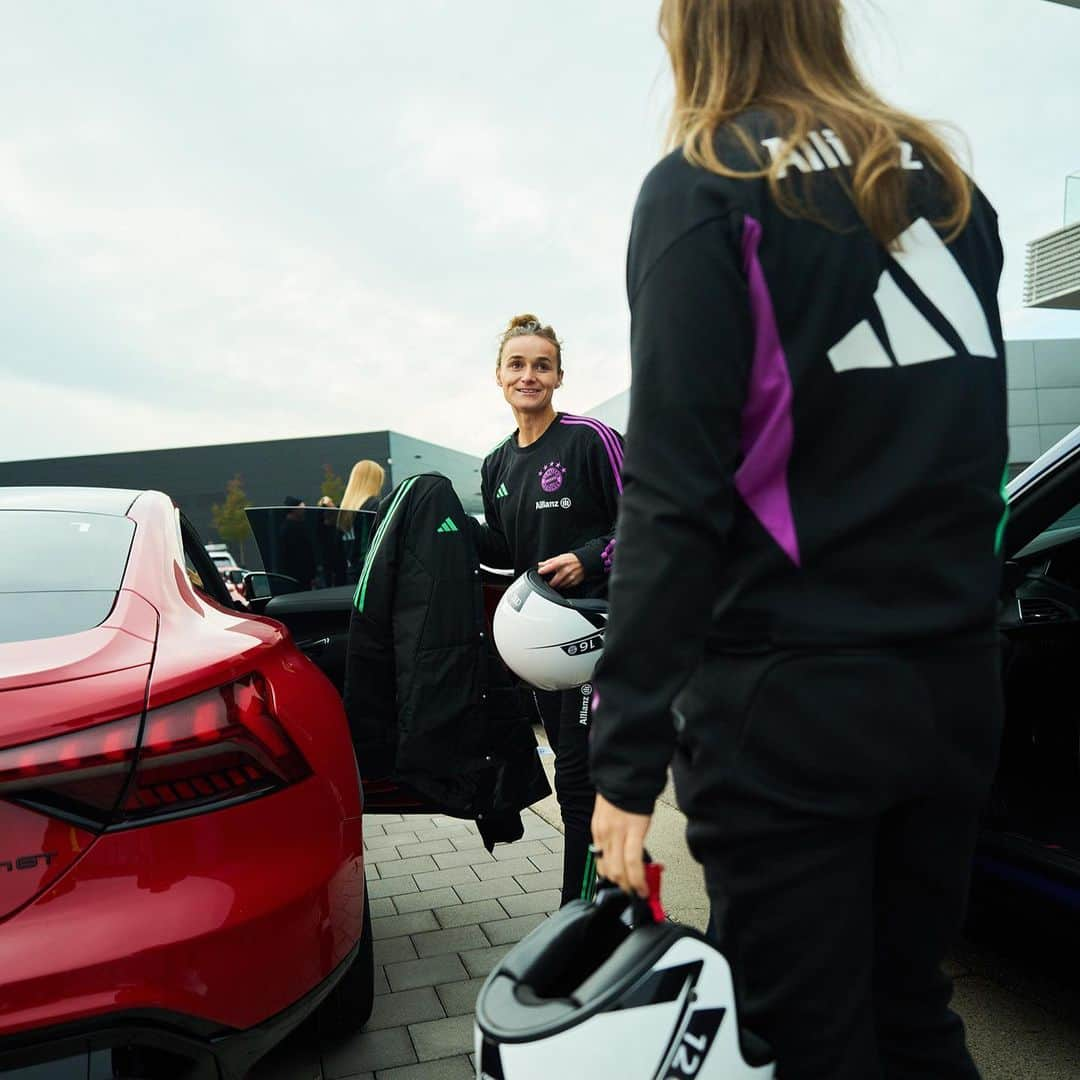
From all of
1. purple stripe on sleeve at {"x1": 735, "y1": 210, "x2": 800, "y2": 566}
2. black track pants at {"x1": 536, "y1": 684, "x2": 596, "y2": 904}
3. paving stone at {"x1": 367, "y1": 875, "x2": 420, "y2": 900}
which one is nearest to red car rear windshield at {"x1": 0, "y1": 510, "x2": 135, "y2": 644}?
black track pants at {"x1": 536, "y1": 684, "x2": 596, "y2": 904}

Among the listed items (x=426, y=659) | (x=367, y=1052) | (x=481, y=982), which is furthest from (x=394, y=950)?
(x=426, y=659)

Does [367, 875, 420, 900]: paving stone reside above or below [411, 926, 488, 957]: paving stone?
below

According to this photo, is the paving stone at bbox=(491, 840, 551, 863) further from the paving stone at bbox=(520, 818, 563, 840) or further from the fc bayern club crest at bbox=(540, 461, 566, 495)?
the fc bayern club crest at bbox=(540, 461, 566, 495)

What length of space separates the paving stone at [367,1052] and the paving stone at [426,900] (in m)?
0.90

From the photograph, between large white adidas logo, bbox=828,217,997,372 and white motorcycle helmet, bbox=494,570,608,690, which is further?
white motorcycle helmet, bbox=494,570,608,690

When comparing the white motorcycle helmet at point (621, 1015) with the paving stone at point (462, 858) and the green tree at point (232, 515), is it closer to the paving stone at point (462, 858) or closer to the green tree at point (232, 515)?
the paving stone at point (462, 858)

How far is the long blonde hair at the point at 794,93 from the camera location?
1196 mm

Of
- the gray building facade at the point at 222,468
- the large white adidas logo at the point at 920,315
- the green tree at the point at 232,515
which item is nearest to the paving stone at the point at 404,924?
the large white adidas logo at the point at 920,315

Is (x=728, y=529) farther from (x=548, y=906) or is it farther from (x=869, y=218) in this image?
(x=548, y=906)

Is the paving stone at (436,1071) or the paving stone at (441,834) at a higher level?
the paving stone at (436,1071)

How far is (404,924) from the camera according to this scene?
3455 millimetres

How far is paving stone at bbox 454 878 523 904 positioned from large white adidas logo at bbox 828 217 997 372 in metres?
2.96

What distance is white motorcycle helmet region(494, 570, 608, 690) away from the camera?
2.48 m

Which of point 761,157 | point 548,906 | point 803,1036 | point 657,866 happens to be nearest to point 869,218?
point 761,157
